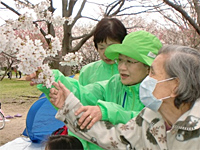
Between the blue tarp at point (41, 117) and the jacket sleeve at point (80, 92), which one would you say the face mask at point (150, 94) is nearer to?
the jacket sleeve at point (80, 92)

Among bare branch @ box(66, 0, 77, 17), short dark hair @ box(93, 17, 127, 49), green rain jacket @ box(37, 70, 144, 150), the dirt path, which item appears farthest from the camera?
bare branch @ box(66, 0, 77, 17)

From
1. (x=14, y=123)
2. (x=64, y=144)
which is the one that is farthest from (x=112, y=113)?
(x=14, y=123)

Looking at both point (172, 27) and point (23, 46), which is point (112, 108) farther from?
point (172, 27)

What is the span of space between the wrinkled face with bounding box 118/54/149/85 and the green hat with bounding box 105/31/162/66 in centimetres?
6

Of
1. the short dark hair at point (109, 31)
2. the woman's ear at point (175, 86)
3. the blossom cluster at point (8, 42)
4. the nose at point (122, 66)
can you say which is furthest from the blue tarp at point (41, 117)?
the woman's ear at point (175, 86)

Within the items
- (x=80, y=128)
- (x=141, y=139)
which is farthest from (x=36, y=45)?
(x=141, y=139)

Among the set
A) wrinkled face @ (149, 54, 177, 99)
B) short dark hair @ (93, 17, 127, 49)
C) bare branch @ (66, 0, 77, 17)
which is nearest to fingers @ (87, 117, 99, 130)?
wrinkled face @ (149, 54, 177, 99)

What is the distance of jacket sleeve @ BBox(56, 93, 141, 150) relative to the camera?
1.47 m

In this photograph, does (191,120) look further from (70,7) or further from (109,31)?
(70,7)

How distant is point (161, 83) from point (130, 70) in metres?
0.42

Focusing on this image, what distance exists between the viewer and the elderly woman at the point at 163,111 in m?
1.28

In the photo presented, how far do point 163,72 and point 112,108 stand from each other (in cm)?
37

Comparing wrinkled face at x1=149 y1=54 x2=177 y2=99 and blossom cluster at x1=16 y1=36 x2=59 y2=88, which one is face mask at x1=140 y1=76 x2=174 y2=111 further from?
blossom cluster at x1=16 y1=36 x2=59 y2=88

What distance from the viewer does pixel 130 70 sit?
5.68 ft
